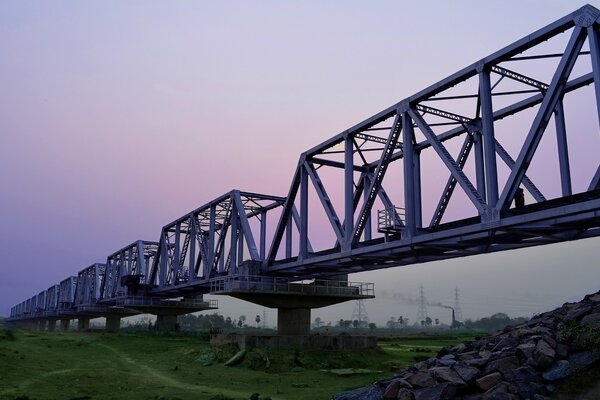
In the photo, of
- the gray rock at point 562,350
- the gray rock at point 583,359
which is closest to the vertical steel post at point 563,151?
the gray rock at point 562,350

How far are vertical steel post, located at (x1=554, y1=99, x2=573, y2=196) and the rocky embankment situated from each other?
6.16 m

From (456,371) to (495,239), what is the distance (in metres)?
9.00

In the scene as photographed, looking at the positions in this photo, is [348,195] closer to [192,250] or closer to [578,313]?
[578,313]

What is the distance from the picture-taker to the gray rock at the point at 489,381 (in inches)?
561

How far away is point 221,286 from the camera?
46.4 m

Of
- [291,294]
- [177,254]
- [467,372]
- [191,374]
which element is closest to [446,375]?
[467,372]

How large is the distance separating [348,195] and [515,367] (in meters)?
17.5

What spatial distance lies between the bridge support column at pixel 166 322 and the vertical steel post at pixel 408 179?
6338 centimetres

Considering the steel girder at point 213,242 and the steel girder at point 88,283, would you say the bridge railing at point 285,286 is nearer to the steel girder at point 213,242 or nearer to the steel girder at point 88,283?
the steel girder at point 213,242

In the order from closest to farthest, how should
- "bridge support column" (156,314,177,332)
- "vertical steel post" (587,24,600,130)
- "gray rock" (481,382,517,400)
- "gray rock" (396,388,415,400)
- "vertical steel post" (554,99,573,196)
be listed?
"gray rock" (481,382,517,400)
"gray rock" (396,388,415,400)
"vertical steel post" (587,24,600,130)
"vertical steel post" (554,99,573,196)
"bridge support column" (156,314,177,332)

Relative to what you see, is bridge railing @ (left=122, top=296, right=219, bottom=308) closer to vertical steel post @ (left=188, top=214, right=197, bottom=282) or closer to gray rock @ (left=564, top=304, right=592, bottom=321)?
vertical steel post @ (left=188, top=214, right=197, bottom=282)

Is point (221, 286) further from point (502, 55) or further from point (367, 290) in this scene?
point (502, 55)

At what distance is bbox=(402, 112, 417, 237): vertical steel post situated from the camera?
997 inches

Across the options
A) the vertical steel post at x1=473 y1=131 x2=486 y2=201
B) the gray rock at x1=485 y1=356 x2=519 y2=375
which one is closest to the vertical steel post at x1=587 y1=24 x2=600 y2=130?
the vertical steel post at x1=473 y1=131 x2=486 y2=201
